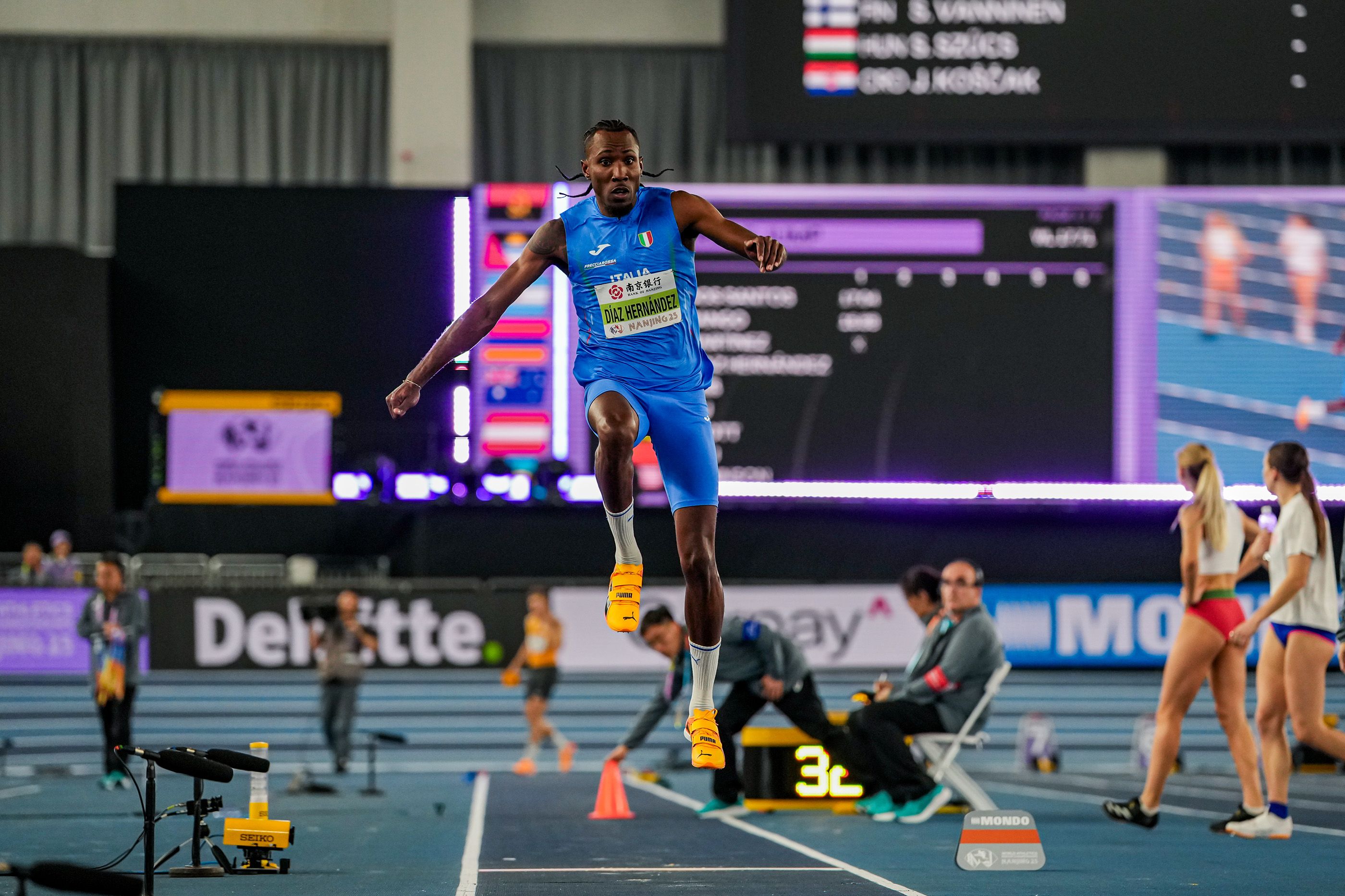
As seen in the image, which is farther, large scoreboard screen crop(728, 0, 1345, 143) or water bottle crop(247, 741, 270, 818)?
large scoreboard screen crop(728, 0, 1345, 143)

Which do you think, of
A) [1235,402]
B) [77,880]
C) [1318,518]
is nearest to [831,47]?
[1235,402]

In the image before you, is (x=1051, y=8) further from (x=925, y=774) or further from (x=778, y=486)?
(x=925, y=774)

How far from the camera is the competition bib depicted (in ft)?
14.8

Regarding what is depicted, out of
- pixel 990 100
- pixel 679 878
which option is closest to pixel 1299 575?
pixel 679 878

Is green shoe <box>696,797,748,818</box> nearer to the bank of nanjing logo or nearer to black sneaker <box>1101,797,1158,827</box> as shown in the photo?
black sneaker <box>1101,797,1158,827</box>

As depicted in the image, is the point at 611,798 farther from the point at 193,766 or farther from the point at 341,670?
the point at 193,766

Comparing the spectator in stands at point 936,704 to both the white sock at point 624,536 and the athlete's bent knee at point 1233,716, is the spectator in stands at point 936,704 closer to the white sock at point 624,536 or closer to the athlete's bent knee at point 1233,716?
the athlete's bent knee at point 1233,716

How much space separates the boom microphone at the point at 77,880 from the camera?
9.68 feet

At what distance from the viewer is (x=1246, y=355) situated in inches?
504

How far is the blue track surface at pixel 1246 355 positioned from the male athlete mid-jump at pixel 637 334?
9069 mm

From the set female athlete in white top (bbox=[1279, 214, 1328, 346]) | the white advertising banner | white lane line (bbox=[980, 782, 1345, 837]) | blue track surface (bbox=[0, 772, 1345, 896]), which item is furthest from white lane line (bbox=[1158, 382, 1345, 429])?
white lane line (bbox=[980, 782, 1345, 837])

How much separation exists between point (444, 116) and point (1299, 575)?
11.1 m

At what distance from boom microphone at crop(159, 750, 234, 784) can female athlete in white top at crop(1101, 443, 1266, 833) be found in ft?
13.2

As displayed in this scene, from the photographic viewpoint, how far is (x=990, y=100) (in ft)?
41.9
